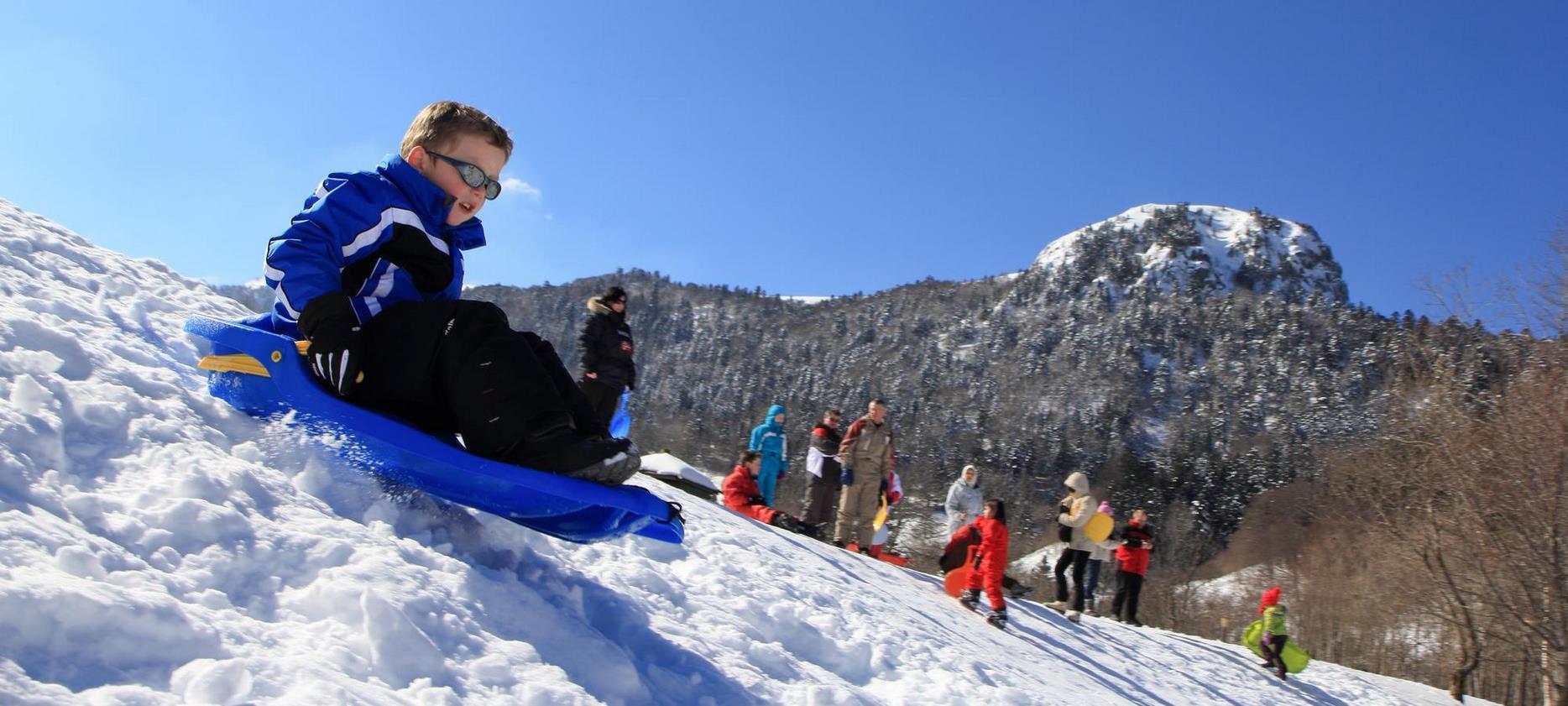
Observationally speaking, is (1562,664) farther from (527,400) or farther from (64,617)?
(64,617)

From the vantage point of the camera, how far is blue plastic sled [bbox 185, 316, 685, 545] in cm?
259

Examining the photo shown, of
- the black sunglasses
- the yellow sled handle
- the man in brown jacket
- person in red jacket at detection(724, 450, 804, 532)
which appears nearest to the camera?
the yellow sled handle

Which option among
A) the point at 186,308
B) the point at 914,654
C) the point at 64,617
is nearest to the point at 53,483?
the point at 64,617

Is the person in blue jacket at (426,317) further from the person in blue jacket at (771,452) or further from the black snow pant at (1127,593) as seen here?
the black snow pant at (1127,593)

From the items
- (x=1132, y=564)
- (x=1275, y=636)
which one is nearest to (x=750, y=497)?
(x=1132, y=564)

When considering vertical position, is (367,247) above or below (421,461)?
above

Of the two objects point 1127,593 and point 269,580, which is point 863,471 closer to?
point 1127,593

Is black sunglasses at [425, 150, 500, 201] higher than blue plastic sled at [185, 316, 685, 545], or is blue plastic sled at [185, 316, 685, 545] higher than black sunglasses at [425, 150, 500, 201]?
black sunglasses at [425, 150, 500, 201]

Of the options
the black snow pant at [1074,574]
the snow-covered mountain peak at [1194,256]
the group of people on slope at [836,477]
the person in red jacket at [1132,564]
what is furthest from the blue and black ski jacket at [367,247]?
the snow-covered mountain peak at [1194,256]

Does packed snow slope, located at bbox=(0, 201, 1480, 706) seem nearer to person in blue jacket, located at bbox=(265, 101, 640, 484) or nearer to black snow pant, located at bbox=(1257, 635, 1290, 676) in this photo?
person in blue jacket, located at bbox=(265, 101, 640, 484)

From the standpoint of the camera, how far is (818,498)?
32.3 ft

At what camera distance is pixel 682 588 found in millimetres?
3709

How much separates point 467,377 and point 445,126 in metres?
0.97

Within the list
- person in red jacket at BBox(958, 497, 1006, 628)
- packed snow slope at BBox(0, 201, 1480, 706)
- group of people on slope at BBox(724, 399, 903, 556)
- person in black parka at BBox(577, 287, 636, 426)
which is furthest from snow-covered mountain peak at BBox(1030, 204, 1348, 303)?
packed snow slope at BBox(0, 201, 1480, 706)
